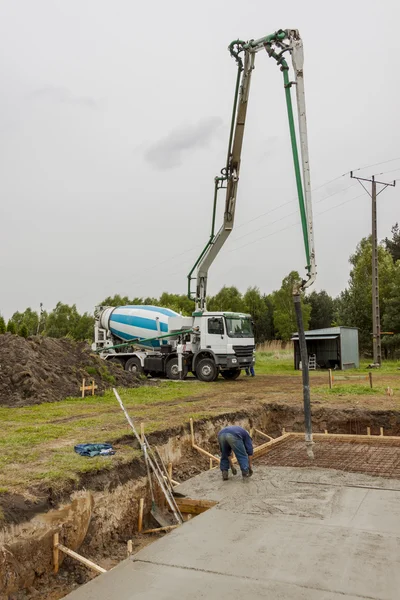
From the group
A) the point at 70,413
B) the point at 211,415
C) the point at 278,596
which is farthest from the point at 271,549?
the point at 70,413

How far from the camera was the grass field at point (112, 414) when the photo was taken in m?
7.33

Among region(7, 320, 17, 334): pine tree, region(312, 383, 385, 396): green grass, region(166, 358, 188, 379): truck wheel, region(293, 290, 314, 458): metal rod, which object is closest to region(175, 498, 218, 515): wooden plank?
region(293, 290, 314, 458): metal rod

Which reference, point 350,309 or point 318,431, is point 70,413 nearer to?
point 318,431

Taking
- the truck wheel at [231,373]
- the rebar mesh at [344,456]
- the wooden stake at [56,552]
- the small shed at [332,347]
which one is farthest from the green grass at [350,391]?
the wooden stake at [56,552]

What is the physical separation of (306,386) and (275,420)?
18.1ft

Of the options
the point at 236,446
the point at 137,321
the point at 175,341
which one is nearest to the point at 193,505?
the point at 236,446

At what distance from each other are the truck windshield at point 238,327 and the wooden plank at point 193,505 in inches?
474

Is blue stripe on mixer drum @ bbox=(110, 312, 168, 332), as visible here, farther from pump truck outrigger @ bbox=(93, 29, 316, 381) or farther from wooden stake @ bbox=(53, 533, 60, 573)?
wooden stake @ bbox=(53, 533, 60, 573)

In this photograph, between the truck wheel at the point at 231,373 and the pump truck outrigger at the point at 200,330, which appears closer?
the pump truck outrigger at the point at 200,330

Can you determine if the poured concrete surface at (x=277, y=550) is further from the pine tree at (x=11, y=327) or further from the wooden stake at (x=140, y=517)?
the pine tree at (x=11, y=327)

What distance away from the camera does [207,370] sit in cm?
2017

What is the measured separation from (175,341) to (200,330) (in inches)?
69.1

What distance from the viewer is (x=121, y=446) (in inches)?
352

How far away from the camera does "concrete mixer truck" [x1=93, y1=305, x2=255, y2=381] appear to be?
776 inches
